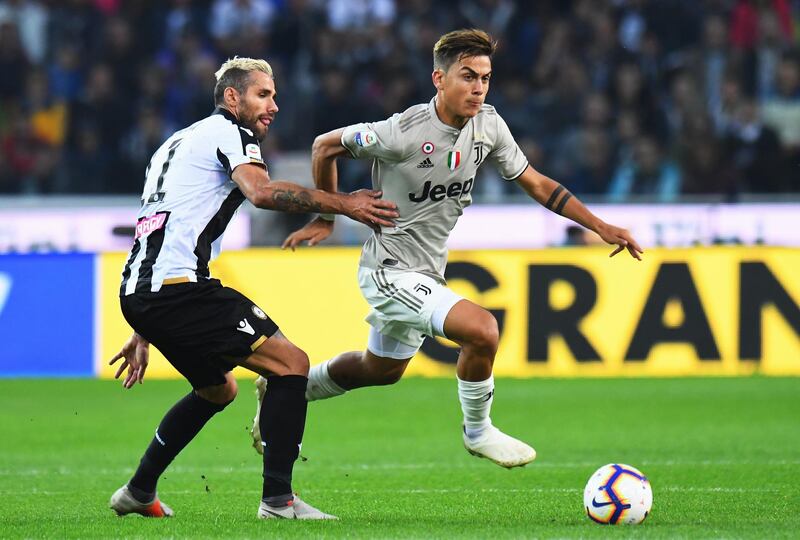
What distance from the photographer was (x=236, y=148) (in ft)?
20.4

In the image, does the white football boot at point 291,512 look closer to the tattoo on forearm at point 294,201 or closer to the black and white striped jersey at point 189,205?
the black and white striped jersey at point 189,205

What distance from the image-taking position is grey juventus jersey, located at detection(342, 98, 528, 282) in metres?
7.05

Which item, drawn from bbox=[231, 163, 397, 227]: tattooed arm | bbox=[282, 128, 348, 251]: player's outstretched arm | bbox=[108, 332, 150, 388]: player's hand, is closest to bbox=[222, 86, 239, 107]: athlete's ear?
bbox=[231, 163, 397, 227]: tattooed arm

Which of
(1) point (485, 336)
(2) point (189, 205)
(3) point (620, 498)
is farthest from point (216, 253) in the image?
(3) point (620, 498)

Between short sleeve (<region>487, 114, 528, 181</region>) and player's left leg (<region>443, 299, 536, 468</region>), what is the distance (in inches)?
32.9

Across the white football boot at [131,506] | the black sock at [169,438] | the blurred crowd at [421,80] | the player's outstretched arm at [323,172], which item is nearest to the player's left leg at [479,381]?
the player's outstretched arm at [323,172]

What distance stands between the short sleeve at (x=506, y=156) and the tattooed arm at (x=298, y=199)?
110 cm

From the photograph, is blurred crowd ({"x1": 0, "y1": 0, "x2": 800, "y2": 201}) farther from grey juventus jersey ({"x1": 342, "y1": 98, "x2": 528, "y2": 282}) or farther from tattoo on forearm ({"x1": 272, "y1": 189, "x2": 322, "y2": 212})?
tattoo on forearm ({"x1": 272, "y1": 189, "x2": 322, "y2": 212})

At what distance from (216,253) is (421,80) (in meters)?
11.3

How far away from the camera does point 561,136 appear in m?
16.8

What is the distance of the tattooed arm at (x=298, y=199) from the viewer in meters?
6.03

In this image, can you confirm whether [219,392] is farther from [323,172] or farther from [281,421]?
[323,172]

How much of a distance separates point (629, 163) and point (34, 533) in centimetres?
1146

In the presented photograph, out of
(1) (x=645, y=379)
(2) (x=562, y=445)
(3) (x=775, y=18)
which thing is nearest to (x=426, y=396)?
(1) (x=645, y=379)
